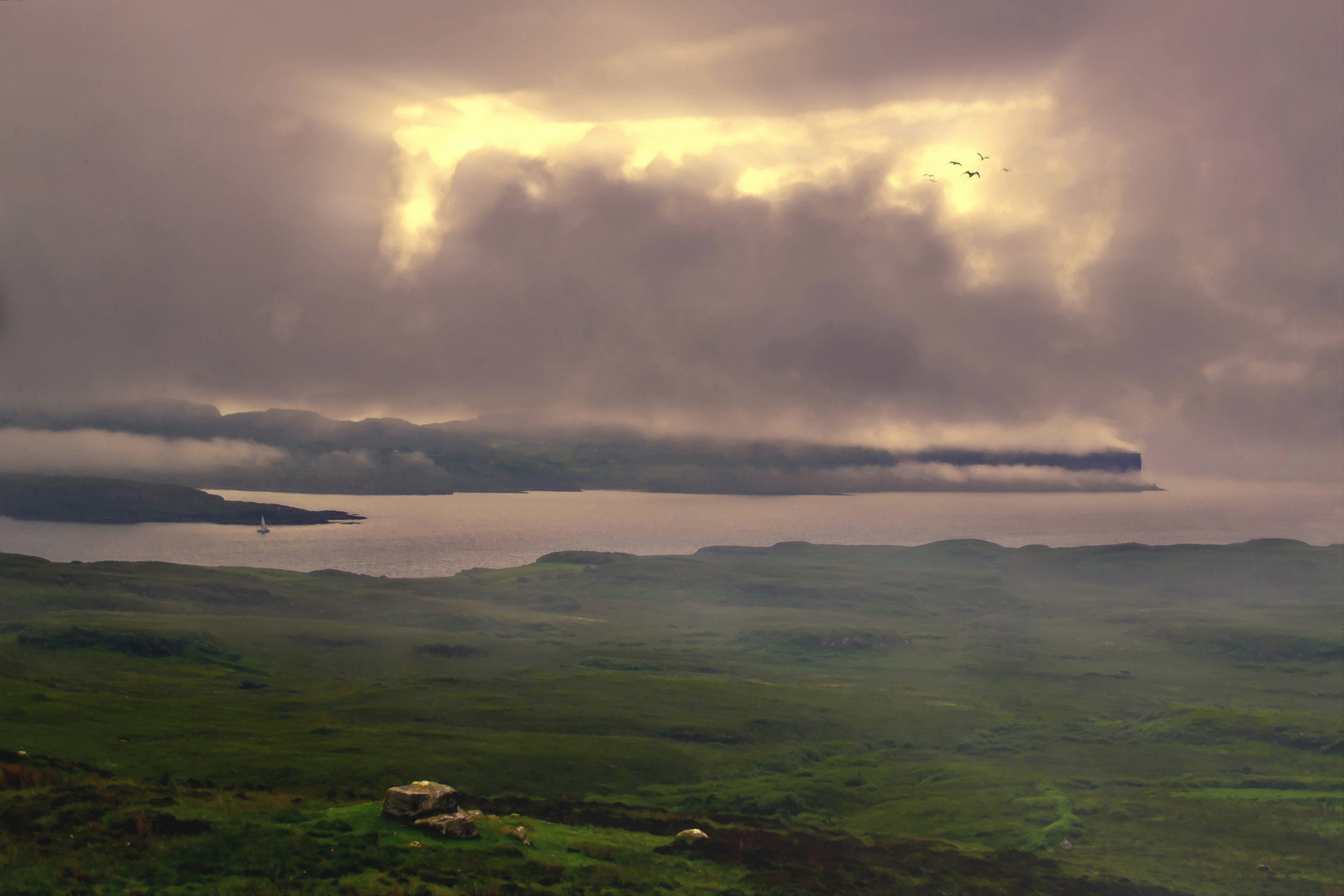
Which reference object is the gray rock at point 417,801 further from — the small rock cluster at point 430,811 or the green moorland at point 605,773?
the green moorland at point 605,773

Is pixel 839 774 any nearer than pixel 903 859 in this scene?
No

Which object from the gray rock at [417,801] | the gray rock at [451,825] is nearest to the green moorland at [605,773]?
the gray rock at [451,825]

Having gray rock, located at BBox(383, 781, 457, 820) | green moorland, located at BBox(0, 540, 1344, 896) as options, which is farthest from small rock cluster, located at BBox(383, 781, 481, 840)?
green moorland, located at BBox(0, 540, 1344, 896)

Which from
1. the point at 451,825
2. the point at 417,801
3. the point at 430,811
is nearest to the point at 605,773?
the point at 430,811

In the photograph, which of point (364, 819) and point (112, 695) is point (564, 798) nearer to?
point (364, 819)

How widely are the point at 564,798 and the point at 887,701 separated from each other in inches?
3715

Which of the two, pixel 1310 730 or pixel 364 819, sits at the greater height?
pixel 364 819

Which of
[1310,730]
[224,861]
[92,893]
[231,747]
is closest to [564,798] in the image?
[231,747]

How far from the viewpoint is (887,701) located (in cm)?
16800

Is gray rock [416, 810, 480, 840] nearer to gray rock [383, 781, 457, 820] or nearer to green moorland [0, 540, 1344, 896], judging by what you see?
gray rock [383, 781, 457, 820]

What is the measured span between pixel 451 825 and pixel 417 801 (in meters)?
2.69

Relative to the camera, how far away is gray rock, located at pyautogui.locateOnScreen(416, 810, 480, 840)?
170 ft

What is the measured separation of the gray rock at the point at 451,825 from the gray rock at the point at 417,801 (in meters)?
0.76

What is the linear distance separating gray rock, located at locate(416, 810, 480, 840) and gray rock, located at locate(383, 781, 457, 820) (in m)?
0.76
